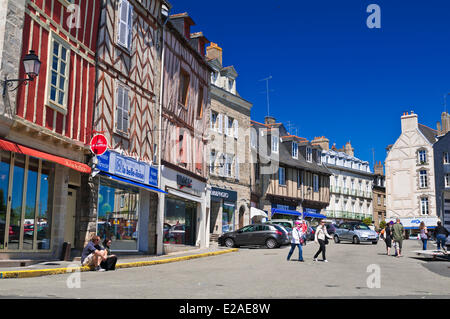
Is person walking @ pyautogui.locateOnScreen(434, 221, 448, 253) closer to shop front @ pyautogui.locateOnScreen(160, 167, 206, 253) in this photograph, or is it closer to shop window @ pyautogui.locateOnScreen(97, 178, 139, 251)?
shop front @ pyautogui.locateOnScreen(160, 167, 206, 253)

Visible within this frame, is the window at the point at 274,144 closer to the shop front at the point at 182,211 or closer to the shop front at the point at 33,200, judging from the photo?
the shop front at the point at 182,211

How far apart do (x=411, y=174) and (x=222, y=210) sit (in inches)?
1243

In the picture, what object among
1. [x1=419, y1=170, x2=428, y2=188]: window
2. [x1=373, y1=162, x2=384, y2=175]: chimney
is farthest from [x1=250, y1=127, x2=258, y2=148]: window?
[x1=373, y1=162, x2=384, y2=175]: chimney

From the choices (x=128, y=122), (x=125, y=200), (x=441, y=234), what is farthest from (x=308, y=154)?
(x=128, y=122)

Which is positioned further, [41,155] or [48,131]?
[48,131]

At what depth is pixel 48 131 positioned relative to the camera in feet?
39.1

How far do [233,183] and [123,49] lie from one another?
16010 millimetres

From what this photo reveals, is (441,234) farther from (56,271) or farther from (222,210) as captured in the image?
(56,271)

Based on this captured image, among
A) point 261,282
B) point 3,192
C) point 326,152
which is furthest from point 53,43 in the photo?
point 326,152

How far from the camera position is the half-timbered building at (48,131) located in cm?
1102

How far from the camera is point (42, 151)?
11914mm

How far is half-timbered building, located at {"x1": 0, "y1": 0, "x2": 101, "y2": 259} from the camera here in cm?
1102

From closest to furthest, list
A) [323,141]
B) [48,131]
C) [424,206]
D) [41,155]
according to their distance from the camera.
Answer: [41,155], [48,131], [424,206], [323,141]

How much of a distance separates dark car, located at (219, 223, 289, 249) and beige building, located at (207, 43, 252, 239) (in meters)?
3.57
